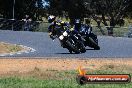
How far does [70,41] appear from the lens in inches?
954

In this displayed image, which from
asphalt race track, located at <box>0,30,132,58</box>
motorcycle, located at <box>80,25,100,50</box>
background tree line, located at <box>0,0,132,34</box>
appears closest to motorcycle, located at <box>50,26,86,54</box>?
asphalt race track, located at <box>0,30,132,58</box>

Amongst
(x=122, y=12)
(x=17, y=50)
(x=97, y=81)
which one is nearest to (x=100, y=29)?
(x=17, y=50)

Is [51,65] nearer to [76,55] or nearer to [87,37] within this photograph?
[76,55]

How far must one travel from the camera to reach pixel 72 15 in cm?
7575

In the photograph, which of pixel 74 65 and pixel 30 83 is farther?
pixel 74 65

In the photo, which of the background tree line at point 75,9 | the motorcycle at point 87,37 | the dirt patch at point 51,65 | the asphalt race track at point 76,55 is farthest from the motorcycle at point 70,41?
the background tree line at point 75,9

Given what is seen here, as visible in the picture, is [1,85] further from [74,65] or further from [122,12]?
[122,12]

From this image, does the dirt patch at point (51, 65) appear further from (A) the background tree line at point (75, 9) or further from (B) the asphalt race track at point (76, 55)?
(A) the background tree line at point (75, 9)

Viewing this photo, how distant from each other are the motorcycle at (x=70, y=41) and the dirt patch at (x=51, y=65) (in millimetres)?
2987

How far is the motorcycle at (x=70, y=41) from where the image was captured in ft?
77.7

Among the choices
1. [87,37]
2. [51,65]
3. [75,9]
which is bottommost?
[75,9]

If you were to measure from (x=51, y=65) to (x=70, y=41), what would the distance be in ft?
19.1

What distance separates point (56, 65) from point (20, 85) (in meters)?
7.03

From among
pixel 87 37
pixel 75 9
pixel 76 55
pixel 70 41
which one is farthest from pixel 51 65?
pixel 75 9
